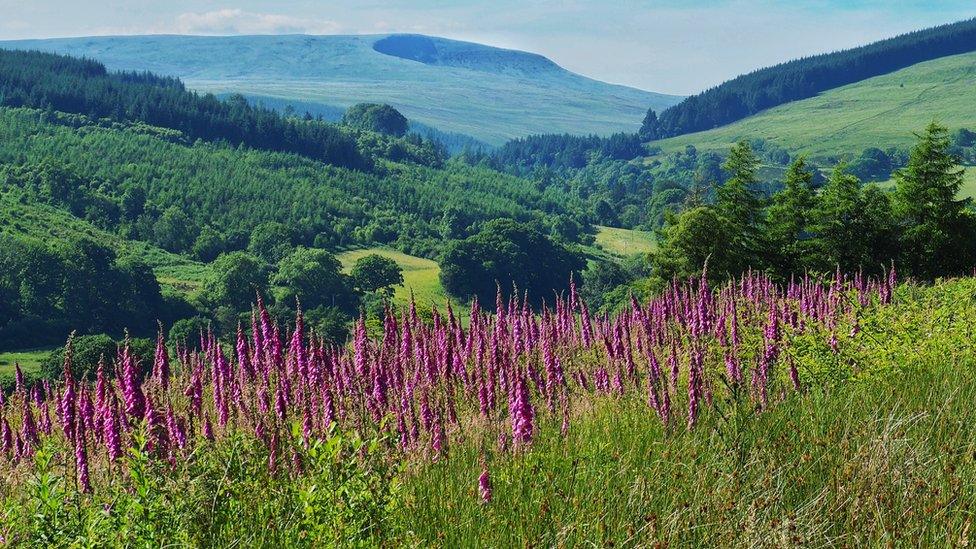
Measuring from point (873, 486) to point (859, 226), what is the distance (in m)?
40.7

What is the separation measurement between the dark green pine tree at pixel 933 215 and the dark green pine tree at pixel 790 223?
14.5 feet

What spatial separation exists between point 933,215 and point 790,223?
656cm

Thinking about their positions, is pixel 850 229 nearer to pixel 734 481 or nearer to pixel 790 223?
pixel 790 223

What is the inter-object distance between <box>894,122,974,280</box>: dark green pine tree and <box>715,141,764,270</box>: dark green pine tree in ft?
22.3

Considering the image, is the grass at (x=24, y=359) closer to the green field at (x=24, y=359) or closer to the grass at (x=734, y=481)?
the green field at (x=24, y=359)

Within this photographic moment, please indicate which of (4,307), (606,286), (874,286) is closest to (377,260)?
(606,286)

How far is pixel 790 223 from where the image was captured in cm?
4544

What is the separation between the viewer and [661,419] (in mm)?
9297

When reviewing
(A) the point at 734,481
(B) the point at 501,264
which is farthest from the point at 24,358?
(A) the point at 734,481

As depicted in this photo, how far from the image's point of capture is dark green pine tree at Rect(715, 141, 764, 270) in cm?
4458

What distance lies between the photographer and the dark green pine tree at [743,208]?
1755 inches

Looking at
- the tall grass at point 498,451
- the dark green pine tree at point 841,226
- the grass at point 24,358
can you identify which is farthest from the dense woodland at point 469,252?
the grass at point 24,358

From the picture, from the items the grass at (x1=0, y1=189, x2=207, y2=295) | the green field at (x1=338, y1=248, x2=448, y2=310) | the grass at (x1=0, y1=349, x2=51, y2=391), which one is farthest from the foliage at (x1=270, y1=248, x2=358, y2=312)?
the grass at (x1=0, y1=349, x2=51, y2=391)

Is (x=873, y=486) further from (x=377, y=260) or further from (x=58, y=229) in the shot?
(x=58, y=229)
